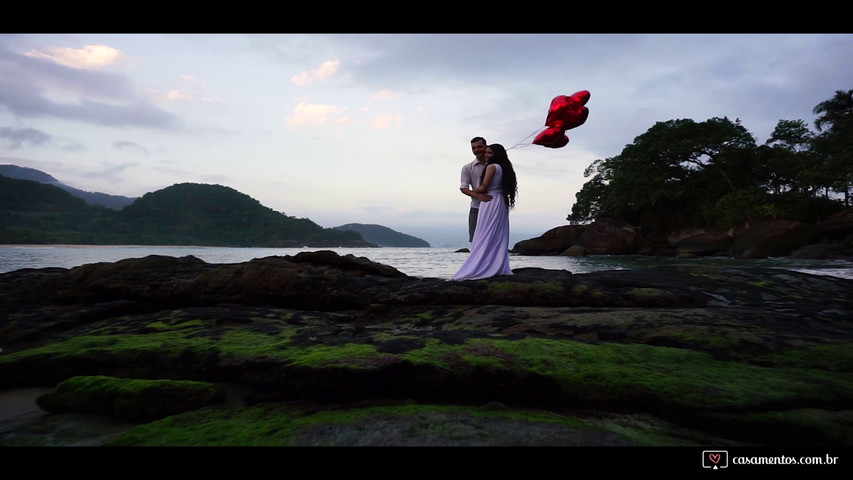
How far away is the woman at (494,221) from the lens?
616 cm

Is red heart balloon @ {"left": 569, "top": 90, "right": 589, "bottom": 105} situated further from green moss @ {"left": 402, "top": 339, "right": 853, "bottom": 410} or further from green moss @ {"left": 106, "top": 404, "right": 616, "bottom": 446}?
green moss @ {"left": 106, "top": 404, "right": 616, "bottom": 446}

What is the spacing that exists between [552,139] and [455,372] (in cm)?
508

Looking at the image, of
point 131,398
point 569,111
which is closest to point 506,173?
point 569,111

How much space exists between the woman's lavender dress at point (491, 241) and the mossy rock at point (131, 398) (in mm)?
4034

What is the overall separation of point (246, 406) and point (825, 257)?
2893 centimetres

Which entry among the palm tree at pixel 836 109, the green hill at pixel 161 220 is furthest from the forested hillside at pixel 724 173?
the green hill at pixel 161 220

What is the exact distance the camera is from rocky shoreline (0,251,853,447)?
6.48 ft

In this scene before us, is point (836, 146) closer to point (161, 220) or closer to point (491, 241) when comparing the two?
point (491, 241)

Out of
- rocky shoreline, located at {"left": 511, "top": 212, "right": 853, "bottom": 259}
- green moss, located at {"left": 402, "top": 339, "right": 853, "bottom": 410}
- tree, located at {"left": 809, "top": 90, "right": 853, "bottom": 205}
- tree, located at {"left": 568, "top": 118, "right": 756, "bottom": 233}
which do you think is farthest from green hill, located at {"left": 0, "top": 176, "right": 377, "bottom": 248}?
tree, located at {"left": 809, "top": 90, "right": 853, "bottom": 205}

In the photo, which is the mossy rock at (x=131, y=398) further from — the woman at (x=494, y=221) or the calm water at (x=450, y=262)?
the calm water at (x=450, y=262)

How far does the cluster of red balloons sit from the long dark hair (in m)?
0.59

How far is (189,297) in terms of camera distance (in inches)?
206

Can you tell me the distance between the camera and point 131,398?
2402mm
